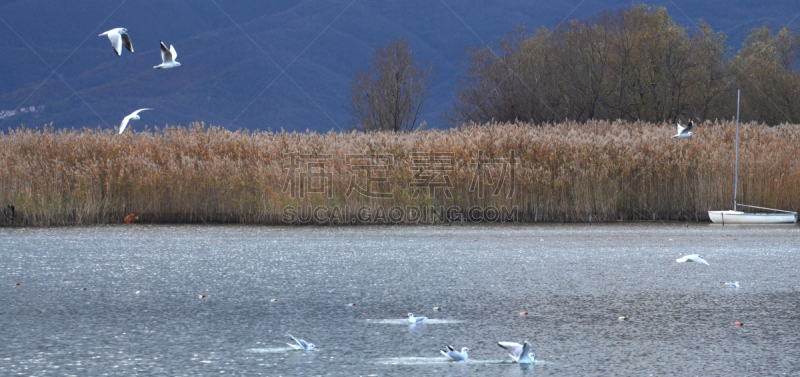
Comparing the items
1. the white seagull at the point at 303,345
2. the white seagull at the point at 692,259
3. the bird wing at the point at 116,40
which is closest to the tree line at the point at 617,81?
the bird wing at the point at 116,40

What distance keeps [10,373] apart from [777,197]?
14.5 metres

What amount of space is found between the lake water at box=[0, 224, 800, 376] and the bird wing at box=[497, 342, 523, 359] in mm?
79

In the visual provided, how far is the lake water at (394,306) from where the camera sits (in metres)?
4.80

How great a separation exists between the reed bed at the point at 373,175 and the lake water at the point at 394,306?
3633 mm

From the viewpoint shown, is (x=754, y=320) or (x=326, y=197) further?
(x=326, y=197)

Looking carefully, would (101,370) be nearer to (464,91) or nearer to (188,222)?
(188,222)

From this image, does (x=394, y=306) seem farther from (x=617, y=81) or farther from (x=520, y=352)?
(x=617, y=81)

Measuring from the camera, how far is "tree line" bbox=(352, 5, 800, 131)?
47.4m

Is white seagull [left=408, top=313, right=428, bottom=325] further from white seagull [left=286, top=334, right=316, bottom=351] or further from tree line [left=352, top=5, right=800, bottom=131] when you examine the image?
tree line [left=352, top=5, right=800, bottom=131]

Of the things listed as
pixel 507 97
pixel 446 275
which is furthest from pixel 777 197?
pixel 507 97

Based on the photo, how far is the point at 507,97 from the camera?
48500mm

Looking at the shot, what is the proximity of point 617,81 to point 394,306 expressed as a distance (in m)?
44.5

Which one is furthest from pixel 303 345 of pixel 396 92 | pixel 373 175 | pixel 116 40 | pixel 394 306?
pixel 396 92

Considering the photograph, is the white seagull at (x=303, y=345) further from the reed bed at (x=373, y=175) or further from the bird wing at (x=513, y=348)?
the reed bed at (x=373, y=175)
